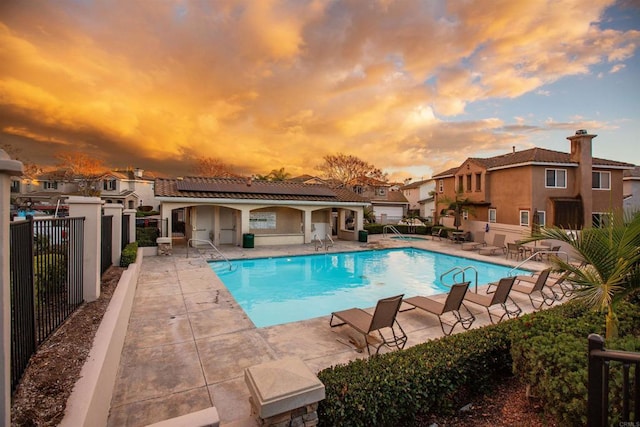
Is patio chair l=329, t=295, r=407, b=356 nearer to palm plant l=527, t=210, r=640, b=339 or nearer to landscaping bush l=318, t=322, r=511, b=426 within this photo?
landscaping bush l=318, t=322, r=511, b=426

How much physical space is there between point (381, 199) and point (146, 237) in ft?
121

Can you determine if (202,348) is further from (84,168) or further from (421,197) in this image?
(421,197)

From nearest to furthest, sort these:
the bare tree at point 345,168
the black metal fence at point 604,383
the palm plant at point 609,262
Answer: the black metal fence at point 604,383, the palm plant at point 609,262, the bare tree at point 345,168

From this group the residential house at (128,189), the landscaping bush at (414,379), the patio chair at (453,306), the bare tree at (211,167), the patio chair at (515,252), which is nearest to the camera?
the landscaping bush at (414,379)

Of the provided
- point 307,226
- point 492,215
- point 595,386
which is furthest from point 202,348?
point 492,215

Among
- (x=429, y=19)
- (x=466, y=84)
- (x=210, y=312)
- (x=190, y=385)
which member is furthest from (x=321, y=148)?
(x=190, y=385)

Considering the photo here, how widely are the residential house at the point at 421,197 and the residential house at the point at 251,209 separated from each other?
28.2 meters

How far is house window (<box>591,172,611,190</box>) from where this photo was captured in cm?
2167

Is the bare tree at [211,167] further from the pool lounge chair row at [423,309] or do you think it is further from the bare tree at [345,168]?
the pool lounge chair row at [423,309]

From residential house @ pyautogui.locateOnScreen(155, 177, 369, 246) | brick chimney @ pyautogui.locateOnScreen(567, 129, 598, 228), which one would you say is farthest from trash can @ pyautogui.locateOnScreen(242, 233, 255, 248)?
brick chimney @ pyautogui.locateOnScreen(567, 129, 598, 228)

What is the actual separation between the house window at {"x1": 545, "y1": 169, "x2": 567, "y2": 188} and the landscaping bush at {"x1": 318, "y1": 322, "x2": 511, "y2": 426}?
21387 millimetres

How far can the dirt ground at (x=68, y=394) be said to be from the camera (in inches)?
112

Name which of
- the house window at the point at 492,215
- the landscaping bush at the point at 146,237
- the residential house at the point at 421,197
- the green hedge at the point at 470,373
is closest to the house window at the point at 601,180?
the house window at the point at 492,215

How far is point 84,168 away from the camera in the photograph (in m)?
42.2
